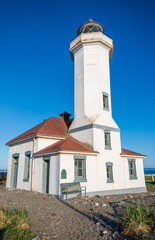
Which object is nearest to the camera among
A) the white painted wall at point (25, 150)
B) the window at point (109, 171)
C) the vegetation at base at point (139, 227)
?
the vegetation at base at point (139, 227)

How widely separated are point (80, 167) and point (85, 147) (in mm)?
1818

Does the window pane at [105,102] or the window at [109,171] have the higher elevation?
the window pane at [105,102]

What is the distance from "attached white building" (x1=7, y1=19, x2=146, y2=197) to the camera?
40.4 feet

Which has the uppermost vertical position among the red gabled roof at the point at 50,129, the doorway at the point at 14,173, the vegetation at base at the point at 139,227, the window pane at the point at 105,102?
the window pane at the point at 105,102

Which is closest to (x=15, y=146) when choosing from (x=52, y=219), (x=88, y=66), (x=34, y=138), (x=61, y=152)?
(x=34, y=138)

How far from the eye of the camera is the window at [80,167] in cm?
1234

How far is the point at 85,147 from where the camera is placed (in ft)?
45.6

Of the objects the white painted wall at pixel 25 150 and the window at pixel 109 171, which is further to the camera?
the window at pixel 109 171

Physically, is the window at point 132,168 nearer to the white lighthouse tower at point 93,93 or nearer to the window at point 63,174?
the white lighthouse tower at point 93,93

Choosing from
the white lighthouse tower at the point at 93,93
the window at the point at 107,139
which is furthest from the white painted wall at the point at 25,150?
the window at the point at 107,139

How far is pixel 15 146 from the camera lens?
58.2 feet

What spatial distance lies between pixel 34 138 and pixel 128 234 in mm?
10939

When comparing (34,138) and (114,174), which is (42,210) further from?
(114,174)

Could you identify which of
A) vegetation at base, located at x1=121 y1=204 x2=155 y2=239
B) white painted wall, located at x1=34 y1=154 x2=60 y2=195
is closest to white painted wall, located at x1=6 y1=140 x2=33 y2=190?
white painted wall, located at x1=34 y1=154 x2=60 y2=195
